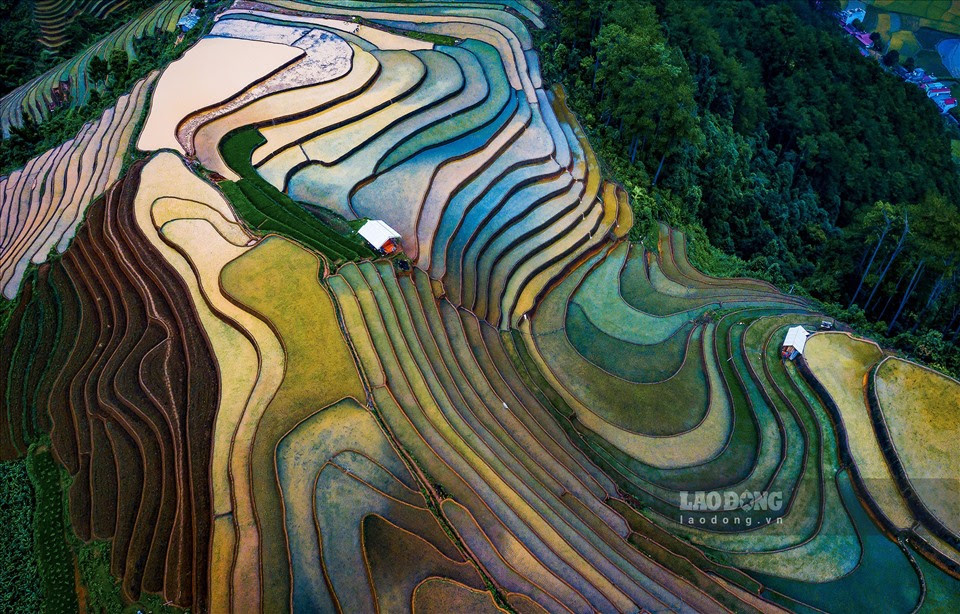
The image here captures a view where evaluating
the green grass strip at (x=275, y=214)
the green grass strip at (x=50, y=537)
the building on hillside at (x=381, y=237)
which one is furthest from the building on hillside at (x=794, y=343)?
the green grass strip at (x=50, y=537)

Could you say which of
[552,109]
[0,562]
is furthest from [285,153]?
[0,562]

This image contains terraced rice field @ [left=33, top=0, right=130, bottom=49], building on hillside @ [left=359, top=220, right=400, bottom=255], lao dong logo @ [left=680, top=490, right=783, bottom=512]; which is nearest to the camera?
lao dong logo @ [left=680, top=490, right=783, bottom=512]

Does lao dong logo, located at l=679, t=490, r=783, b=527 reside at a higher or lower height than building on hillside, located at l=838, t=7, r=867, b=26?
lower

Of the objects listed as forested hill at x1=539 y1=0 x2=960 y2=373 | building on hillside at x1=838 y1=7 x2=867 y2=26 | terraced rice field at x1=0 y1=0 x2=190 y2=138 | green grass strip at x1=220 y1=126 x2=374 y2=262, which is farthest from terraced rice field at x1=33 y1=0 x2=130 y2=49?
building on hillside at x1=838 y1=7 x2=867 y2=26

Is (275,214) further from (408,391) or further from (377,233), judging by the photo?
(408,391)

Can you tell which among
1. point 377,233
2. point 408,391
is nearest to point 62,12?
point 377,233

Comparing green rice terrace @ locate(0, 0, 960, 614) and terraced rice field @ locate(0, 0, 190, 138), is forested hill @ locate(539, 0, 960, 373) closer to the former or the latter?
green rice terrace @ locate(0, 0, 960, 614)

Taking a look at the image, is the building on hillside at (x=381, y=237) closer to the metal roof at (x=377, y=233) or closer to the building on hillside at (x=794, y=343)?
the metal roof at (x=377, y=233)

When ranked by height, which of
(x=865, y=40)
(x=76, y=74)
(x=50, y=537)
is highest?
(x=865, y=40)
